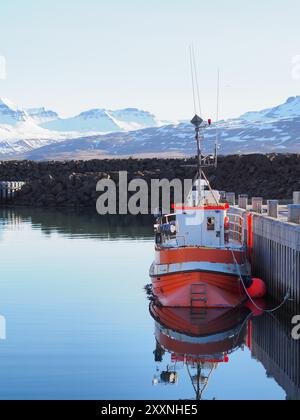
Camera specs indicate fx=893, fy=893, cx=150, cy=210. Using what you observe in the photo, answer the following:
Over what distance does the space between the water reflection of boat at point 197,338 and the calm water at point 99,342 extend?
0.14 metres

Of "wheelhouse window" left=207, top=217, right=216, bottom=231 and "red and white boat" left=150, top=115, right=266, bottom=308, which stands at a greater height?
"wheelhouse window" left=207, top=217, right=216, bottom=231

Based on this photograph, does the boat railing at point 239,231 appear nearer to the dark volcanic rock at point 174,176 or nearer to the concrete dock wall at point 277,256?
the concrete dock wall at point 277,256

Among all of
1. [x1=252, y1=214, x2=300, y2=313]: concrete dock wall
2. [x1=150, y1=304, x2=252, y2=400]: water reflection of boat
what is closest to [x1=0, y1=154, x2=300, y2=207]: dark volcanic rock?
[x1=252, y1=214, x2=300, y2=313]: concrete dock wall

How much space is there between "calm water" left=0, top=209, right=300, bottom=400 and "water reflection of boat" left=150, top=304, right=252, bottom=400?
0.47ft

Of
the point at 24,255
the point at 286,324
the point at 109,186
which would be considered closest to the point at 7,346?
the point at 286,324

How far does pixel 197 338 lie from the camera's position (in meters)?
26.4

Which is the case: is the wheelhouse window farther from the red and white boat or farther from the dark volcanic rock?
the dark volcanic rock

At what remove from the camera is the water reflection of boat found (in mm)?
22484

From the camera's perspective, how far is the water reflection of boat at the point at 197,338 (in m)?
22.5

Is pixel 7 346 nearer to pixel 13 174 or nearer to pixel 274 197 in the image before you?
pixel 274 197

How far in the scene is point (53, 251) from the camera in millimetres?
48562

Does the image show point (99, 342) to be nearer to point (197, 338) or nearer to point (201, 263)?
point (197, 338)

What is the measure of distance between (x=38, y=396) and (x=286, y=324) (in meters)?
9.87

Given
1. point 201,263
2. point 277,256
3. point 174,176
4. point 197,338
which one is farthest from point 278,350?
point 174,176
